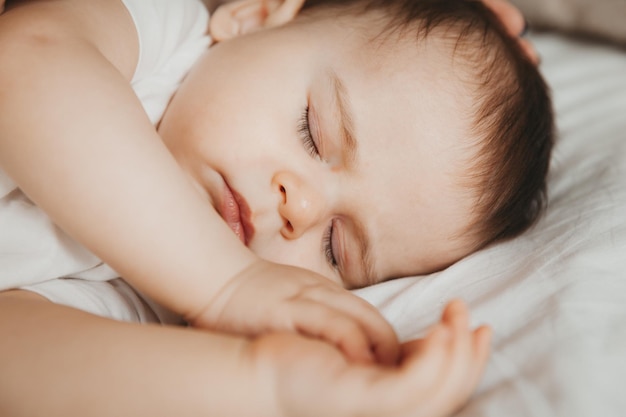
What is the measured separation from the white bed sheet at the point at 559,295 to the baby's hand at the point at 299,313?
0.13m

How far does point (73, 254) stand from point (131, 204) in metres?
0.27

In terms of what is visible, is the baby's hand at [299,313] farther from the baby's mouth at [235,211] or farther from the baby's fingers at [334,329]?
the baby's mouth at [235,211]

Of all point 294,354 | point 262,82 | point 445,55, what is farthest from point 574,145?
point 294,354

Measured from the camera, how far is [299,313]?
701 mm

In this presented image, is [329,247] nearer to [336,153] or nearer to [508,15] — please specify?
[336,153]

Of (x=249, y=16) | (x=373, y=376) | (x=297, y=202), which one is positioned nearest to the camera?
(x=373, y=376)

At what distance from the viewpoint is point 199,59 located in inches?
46.9

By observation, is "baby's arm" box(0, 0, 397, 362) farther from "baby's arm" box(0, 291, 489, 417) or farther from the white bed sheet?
the white bed sheet

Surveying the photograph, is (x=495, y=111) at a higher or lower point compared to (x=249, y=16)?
lower

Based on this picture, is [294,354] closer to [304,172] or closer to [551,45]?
[304,172]

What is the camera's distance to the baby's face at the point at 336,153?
98 cm

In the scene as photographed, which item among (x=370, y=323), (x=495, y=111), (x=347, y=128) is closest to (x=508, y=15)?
(x=495, y=111)

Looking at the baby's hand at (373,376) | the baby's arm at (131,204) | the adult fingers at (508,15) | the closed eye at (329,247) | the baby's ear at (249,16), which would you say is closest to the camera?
the baby's hand at (373,376)

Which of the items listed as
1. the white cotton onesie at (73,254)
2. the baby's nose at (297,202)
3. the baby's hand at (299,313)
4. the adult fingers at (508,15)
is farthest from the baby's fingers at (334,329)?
the adult fingers at (508,15)
